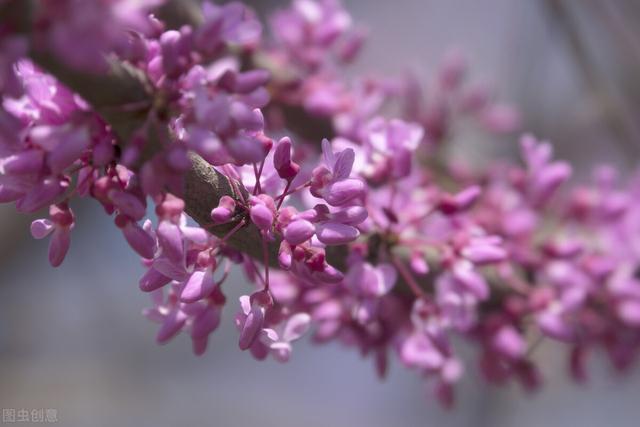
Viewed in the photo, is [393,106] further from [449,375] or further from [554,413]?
[554,413]

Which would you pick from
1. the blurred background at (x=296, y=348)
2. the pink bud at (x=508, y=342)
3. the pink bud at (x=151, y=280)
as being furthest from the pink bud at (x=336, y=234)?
the blurred background at (x=296, y=348)

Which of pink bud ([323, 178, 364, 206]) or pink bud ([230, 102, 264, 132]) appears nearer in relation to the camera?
pink bud ([230, 102, 264, 132])

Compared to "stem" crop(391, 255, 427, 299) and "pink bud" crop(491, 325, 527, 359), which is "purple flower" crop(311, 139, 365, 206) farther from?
"pink bud" crop(491, 325, 527, 359)

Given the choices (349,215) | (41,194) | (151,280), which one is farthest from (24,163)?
A: (349,215)

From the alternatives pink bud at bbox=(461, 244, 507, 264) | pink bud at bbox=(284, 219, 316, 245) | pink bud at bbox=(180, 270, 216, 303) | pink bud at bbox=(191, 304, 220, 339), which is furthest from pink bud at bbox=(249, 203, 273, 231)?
pink bud at bbox=(461, 244, 507, 264)

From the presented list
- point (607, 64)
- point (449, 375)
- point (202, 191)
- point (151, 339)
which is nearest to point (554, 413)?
point (607, 64)

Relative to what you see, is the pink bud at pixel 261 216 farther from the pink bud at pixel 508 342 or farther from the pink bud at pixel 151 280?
the pink bud at pixel 508 342

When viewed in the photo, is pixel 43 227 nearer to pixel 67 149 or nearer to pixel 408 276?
pixel 67 149

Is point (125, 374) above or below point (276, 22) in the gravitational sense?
below
